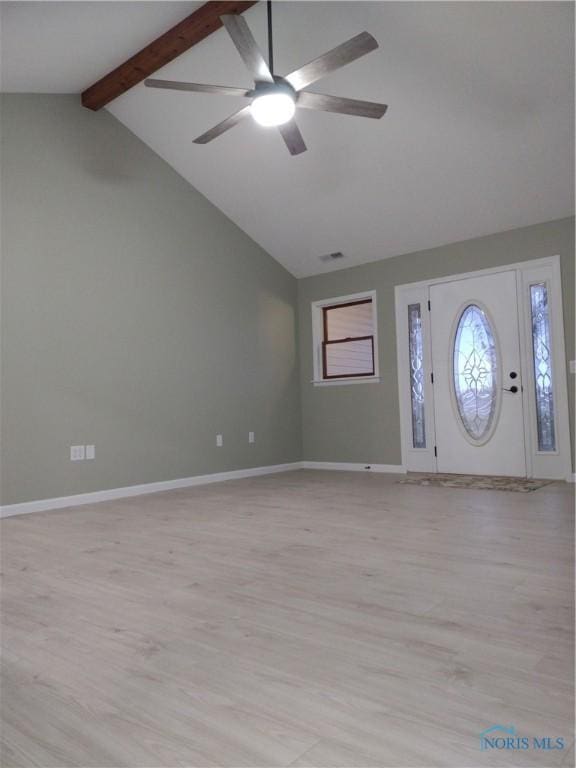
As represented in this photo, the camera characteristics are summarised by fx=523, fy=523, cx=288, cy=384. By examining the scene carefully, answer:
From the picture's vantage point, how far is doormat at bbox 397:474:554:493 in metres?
4.42

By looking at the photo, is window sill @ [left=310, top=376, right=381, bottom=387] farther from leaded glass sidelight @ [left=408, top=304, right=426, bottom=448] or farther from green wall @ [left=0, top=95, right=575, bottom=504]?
leaded glass sidelight @ [left=408, top=304, right=426, bottom=448]

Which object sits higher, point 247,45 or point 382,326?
point 247,45

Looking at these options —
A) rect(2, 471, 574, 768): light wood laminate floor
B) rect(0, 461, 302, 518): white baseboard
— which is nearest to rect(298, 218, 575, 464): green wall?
rect(0, 461, 302, 518): white baseboard

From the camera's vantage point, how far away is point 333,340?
654 centimetres

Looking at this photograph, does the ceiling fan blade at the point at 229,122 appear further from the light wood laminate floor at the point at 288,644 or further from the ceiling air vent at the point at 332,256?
the ceiling air vent at the point at 332,256

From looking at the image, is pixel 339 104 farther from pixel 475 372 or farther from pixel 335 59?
pixel 475 372

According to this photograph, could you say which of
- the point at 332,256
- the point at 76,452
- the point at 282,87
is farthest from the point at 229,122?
the point at 332,256

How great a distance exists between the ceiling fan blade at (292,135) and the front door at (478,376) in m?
2.64

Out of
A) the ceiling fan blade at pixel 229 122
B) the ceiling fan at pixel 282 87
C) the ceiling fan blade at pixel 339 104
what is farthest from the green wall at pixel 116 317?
the ceiling fan blade at pixel 339 104

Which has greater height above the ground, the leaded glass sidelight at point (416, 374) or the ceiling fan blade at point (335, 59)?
the ceiling fan blade at point (335, 59)

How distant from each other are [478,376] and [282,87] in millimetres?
3452

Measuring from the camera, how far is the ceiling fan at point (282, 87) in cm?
267

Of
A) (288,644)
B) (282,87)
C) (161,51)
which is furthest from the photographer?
(161,51)

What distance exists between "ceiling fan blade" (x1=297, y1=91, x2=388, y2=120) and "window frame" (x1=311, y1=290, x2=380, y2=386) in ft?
9.85
